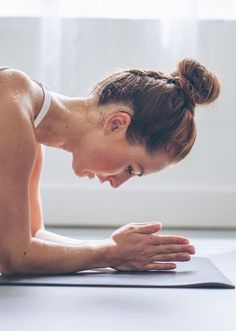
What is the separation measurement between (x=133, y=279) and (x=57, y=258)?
173 millimetres

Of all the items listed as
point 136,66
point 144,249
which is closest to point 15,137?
point 144,249

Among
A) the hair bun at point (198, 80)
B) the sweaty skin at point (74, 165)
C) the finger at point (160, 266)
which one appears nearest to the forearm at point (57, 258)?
the sweaty skin at point (74, 165)

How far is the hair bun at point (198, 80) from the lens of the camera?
1.63m

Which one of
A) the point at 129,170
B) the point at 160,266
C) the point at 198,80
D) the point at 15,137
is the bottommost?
the point at 160,266

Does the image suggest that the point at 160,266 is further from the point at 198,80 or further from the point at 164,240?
the point at 198,80

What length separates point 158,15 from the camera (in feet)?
9.34

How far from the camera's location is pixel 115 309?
3.90 ft

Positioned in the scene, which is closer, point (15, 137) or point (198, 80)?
point (15, 137)

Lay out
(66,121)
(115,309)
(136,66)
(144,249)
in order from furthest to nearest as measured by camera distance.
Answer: (136,66) → (66,121) → (144,249) → (115,309)

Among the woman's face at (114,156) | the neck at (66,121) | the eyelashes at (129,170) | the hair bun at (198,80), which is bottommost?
A: the eyelashes at (129,170)

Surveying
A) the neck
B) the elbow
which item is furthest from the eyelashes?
the elbow

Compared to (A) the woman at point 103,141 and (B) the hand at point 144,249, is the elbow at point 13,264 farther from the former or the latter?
(B) the hand at point 144,249

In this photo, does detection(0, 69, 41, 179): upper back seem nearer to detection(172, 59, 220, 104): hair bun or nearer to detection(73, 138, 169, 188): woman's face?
detection(73, 138, 169, 188): woman's face

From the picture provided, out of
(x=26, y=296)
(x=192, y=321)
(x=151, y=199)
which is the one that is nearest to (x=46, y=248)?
(x=26, y=296)
